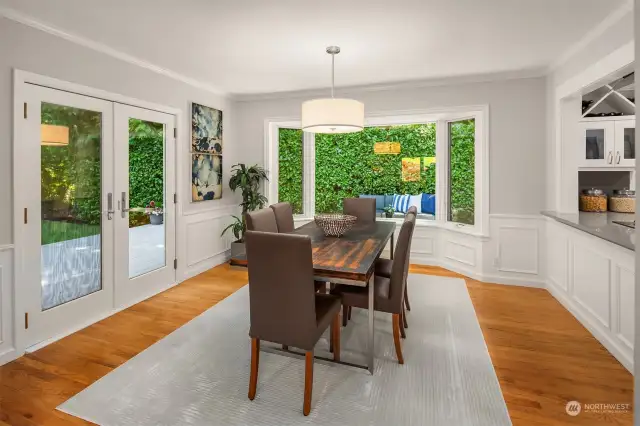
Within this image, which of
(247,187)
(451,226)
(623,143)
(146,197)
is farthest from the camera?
(247,187)

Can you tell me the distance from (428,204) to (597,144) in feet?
7.82

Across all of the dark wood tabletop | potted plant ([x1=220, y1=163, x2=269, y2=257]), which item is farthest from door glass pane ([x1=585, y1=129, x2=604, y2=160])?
potted plant ([x1=220, y1=163, x2=269, y2=257])

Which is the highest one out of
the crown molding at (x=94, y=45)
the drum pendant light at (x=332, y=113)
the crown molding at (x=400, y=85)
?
the crown molding at (x=400, y=85)

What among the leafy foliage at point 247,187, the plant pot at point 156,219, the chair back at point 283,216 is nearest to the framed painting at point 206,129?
the leafy foliage at point 247,187

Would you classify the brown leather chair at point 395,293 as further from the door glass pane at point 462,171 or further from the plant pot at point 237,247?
the plant pot at point 237,247

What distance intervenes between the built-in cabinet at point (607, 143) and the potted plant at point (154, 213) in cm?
451

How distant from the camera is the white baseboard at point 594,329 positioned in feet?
7.97

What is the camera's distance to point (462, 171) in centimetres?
483

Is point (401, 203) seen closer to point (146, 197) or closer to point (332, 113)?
point (332, 113)

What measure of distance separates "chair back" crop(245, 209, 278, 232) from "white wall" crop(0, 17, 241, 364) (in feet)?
5.47

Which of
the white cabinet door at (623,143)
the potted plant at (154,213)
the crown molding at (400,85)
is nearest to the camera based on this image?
the white cabinet door at (623,143)

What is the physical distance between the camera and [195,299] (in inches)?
150

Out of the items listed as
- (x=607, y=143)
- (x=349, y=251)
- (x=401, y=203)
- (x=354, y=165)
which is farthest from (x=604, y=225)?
(x=354, y=165)

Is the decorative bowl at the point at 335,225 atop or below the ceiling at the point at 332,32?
below
